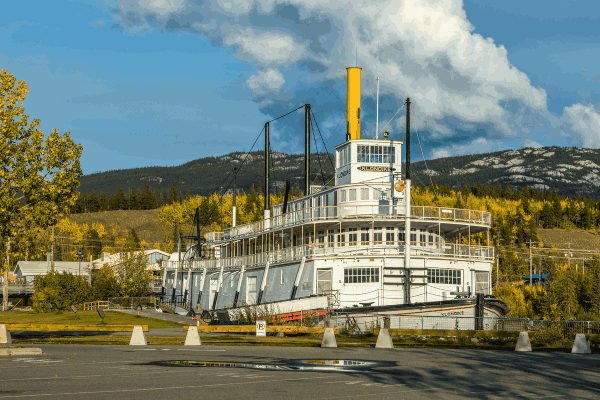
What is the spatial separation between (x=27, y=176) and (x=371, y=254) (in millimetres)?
21990

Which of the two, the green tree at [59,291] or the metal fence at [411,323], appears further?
the green tree at [59,291]

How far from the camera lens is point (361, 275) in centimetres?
3828

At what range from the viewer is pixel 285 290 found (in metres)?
42.9

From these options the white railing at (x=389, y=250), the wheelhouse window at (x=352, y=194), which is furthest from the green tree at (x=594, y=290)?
the wheelhouse window at (x=352, y=194)

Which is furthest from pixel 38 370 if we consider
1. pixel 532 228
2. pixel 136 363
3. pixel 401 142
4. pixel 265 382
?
pixel 532 228

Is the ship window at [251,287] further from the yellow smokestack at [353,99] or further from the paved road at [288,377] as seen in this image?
the paved road at [288,377]

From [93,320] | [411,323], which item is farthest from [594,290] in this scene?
[93,320]

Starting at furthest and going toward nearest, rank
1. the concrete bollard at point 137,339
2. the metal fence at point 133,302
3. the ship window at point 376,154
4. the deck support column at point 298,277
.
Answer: the metal fence at point 133,302
the ship window at point 376,154
the deck support column at point 298,277
the concrete bollard at point 137,339

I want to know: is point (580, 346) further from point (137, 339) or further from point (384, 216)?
point (384, 216)

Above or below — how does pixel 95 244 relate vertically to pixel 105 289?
above

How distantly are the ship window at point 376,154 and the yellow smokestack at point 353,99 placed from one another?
7669mm

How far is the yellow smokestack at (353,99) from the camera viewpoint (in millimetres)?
52219

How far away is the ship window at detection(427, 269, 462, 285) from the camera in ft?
128

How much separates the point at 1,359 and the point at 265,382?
7483 mm
